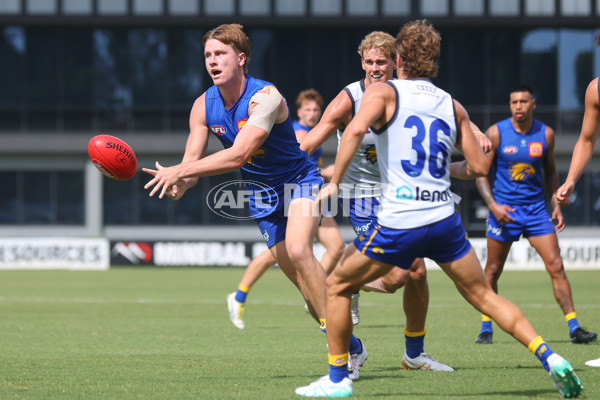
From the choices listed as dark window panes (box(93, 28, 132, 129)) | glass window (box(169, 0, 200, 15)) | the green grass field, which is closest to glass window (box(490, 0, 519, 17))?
glass window (box(169, 0, 200, 15))

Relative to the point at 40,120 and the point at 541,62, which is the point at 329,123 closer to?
the point at 541,62

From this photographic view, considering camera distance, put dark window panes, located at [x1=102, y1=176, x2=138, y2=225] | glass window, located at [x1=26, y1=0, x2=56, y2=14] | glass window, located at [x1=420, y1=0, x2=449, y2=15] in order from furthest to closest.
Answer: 1. dark window panes, located at [x1=102, y1=176, x2=138, y2=225]
2. glass window, located at [x1=26, y1=0, x2=56, y2=14]
3. glass window, located at [x1=420, y1=0, x2=449, y2=15]

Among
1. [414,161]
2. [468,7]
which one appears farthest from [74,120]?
[414,161]

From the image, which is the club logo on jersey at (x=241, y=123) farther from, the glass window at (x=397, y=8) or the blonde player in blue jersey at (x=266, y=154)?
the glass window at (x=397, y=8)

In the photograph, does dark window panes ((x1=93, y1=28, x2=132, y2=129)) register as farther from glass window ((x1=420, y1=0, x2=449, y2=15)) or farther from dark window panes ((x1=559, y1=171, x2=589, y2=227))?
dark window panes ((x1=559, y1=171, x2=589, y2=227))

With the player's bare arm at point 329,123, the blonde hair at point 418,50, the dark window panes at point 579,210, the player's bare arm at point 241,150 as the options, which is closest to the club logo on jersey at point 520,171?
the player's bare arm at point 329,123

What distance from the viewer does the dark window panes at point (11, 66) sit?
130ft

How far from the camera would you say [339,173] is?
17.7 ft

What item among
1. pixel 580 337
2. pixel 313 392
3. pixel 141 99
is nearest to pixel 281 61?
pixel 141 99

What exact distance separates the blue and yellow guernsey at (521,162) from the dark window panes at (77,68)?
32.4m

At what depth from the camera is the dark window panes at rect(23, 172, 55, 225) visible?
3983 centimetres

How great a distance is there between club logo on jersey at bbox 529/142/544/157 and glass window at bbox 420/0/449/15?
29.8m

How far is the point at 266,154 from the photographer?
22.7 ft

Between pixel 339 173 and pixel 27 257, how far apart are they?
22.7 meters
